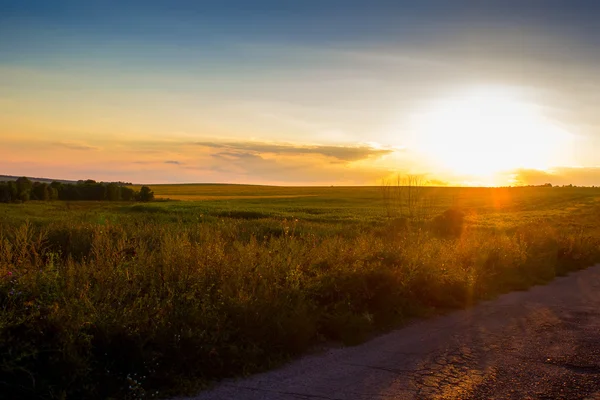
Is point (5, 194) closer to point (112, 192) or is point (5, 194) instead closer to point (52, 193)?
point (52, 193)

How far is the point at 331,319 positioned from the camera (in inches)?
340

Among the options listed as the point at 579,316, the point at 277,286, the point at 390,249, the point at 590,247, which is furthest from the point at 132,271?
the point at 590,247

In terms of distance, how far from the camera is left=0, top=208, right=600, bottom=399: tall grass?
602 centimetres

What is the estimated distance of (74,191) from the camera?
63438mm

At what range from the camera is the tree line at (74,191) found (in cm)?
5405

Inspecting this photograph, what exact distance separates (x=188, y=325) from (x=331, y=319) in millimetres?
2513

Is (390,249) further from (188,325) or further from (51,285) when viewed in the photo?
(51,285)

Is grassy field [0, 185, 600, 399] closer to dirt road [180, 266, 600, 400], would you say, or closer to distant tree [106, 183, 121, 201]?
dirt road [180, 266, 600, 400]

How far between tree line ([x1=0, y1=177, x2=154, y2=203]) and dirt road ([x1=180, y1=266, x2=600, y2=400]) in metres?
51.9

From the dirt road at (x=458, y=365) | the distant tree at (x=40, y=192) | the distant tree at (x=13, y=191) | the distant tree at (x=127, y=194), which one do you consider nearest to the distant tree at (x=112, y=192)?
the distant tree at (x=127, y=194)

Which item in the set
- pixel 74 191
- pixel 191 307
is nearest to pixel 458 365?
pixel 191 307

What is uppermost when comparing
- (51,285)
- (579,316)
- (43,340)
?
(51,285)

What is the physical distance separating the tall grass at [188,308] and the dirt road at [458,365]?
1.53ft

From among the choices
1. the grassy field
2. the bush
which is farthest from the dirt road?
the bush
